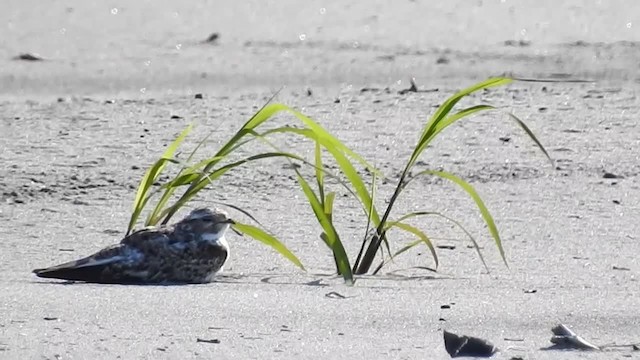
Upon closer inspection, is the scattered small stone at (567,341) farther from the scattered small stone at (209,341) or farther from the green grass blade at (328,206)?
the green grass blade at (328,206)

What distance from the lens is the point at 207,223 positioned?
4523 mm

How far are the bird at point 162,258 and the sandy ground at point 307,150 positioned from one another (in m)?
0.10

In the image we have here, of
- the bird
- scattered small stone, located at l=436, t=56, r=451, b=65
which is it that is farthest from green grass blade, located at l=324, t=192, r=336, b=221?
scattered small stone, located at l=436, t=56, r=451, b=65

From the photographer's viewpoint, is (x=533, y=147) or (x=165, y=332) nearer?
(x=165, y=332)

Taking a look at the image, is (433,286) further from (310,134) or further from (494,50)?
(494,50)

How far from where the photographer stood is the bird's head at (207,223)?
14.8 feet

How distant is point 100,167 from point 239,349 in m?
2.86

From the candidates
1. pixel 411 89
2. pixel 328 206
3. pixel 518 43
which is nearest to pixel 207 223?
pixel 328 206

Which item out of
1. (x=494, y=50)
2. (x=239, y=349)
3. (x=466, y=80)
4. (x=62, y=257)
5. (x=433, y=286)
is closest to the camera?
(x=239, y=349)

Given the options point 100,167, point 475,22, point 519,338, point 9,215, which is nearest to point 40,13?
point 475,22

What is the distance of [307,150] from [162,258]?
2187 millimetres

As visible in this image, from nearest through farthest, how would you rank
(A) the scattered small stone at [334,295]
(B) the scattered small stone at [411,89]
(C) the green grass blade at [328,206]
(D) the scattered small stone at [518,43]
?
1. (A) the scattered small stone at [334,295]
2. (C) the green grass blade at [328,206]
3. (B) the scattered small stone at [411,89]
4. (D) the scattered small stone at [518,43]

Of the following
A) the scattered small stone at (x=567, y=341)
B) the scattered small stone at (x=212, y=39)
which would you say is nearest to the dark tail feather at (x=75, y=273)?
the scattered small stone at (x=567, y=341)

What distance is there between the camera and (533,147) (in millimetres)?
6496
